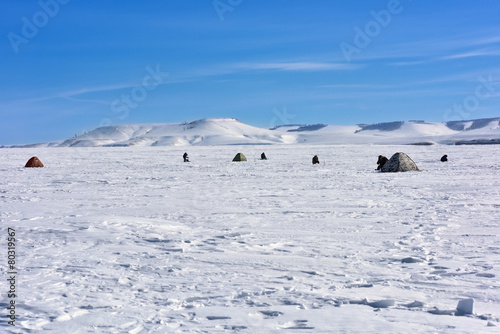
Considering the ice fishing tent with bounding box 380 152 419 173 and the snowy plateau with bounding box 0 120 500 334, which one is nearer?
the snowy plateau with bounding box 0 120 500 334

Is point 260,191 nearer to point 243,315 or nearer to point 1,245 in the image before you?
point 1,245

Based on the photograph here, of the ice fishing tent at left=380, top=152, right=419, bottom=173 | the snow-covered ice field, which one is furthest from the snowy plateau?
the ice fishing tent at left=380, top=152, right=419, bottom=173

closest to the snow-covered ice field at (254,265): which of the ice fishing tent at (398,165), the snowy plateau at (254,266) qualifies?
the snowy plateau at (254,266)

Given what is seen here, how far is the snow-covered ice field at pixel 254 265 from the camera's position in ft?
14.1

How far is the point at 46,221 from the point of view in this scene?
9.23m

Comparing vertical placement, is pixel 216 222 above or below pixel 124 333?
above

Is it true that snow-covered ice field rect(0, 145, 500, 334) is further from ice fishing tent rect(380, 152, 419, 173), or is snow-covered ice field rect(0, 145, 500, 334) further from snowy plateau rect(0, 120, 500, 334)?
ice fishing tent rect(380, 152, 419, 173)

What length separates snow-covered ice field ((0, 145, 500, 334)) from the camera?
4.30 m

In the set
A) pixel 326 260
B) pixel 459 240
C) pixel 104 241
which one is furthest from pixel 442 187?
pixel 104 241

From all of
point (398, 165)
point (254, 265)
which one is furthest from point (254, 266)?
point (398, 165)

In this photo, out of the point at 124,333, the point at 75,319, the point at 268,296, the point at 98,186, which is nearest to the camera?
the point at 124,333

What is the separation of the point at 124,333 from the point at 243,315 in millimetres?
1023

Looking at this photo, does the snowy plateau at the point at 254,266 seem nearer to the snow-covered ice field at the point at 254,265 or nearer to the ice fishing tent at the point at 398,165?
the snow-covered ice field at the point at 254,265

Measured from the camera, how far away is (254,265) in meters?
6.19
